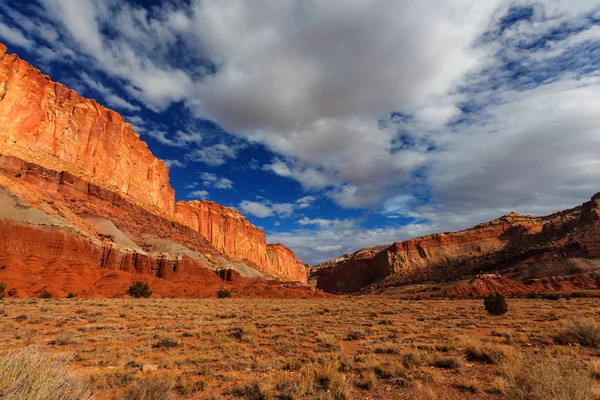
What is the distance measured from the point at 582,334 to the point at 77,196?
239 ft

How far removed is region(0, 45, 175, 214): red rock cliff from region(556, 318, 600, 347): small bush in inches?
2872

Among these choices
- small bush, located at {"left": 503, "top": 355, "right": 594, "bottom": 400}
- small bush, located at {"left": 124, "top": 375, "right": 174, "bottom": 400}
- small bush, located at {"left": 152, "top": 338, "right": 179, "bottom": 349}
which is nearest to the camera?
small bush, located at {"left": 503, "top": 355, "right": 594, "bottom": 400}

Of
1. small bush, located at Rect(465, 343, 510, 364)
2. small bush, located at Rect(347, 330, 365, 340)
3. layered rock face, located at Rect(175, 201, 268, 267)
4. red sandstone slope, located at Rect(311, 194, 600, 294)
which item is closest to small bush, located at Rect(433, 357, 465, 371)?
small bush, located at Rect(465, 343, 510, 364)

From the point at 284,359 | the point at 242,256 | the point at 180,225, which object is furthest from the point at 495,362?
the point at 242,256

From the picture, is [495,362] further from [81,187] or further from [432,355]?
[81,187]

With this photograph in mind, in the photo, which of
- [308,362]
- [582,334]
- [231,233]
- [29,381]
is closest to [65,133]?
[231,233]

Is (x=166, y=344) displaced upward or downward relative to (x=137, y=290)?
downward

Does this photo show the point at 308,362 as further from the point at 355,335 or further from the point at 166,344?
the point at 166,344

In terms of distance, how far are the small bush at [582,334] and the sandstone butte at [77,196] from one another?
43328 millimetres

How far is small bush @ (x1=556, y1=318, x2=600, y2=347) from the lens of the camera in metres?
9.20

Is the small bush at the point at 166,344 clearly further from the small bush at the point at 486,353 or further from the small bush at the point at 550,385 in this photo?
the small bush at the point at 550,385

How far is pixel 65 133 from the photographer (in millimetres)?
67625

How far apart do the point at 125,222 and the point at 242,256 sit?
7725 cm

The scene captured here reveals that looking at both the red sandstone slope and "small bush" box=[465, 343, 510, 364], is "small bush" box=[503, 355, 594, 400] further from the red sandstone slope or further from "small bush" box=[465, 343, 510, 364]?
the red sandstone slope
